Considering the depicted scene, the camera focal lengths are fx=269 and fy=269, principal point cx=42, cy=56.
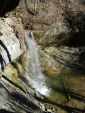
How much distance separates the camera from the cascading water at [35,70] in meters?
2.11

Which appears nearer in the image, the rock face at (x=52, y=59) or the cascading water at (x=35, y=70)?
the rock face at (x=52, y=59)

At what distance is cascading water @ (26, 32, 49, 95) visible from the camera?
6.93 feet

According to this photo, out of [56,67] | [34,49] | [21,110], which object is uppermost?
[34,49]

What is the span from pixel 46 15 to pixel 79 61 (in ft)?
1.69

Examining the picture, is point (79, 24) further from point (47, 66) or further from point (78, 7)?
point (47, 66)

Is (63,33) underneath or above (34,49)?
above

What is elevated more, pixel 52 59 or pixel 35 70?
pixel 52 59

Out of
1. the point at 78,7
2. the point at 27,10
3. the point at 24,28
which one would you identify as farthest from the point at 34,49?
the point at 78,7

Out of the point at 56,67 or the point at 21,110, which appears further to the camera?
the point at 56,67

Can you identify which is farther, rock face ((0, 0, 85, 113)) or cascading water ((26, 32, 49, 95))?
cascading water ((26, 32, 49, 95))

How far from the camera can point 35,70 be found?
2.24m

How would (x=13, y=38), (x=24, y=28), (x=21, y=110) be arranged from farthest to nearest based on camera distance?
(x=24, y=28) → (x=13, y=38) → (x=21, y=110)

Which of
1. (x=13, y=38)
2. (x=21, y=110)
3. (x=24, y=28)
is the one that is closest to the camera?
(x=21, y=110)

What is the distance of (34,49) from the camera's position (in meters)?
2.37
